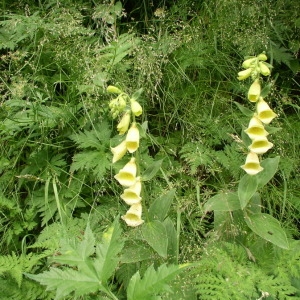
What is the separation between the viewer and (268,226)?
145 centimetres

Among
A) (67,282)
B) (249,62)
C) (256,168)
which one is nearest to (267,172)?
(256,168)

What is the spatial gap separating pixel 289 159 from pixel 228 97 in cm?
52

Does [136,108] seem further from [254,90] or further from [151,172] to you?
[254,90]

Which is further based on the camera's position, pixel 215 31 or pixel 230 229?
pixel 215 31

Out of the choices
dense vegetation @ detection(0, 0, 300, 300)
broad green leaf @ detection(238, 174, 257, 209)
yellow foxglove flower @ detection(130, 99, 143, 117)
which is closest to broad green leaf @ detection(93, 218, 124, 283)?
dense vegetation @ detection(0, 0, 300, 300)

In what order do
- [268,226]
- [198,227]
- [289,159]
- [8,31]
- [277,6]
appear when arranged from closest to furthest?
[268,226] < [198,227] < [289,159] < [8,31] < [277,6]

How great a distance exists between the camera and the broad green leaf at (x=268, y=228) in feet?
4.55

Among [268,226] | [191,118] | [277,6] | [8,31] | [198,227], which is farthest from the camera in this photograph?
[277,6]

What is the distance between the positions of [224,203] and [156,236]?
1.00ft

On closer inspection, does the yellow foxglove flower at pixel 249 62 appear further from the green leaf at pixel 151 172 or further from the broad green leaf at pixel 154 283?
the broad green leaf at pixel 154 283

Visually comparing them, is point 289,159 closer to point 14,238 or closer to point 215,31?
point 215,31

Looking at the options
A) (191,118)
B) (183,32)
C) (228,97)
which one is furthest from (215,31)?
(191,118)

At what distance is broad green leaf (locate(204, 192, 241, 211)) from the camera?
1.49 meters

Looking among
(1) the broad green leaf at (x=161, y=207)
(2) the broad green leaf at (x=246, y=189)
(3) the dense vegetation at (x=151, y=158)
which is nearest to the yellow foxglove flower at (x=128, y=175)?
(3) the dense vegetation at (x=151, y=158)
